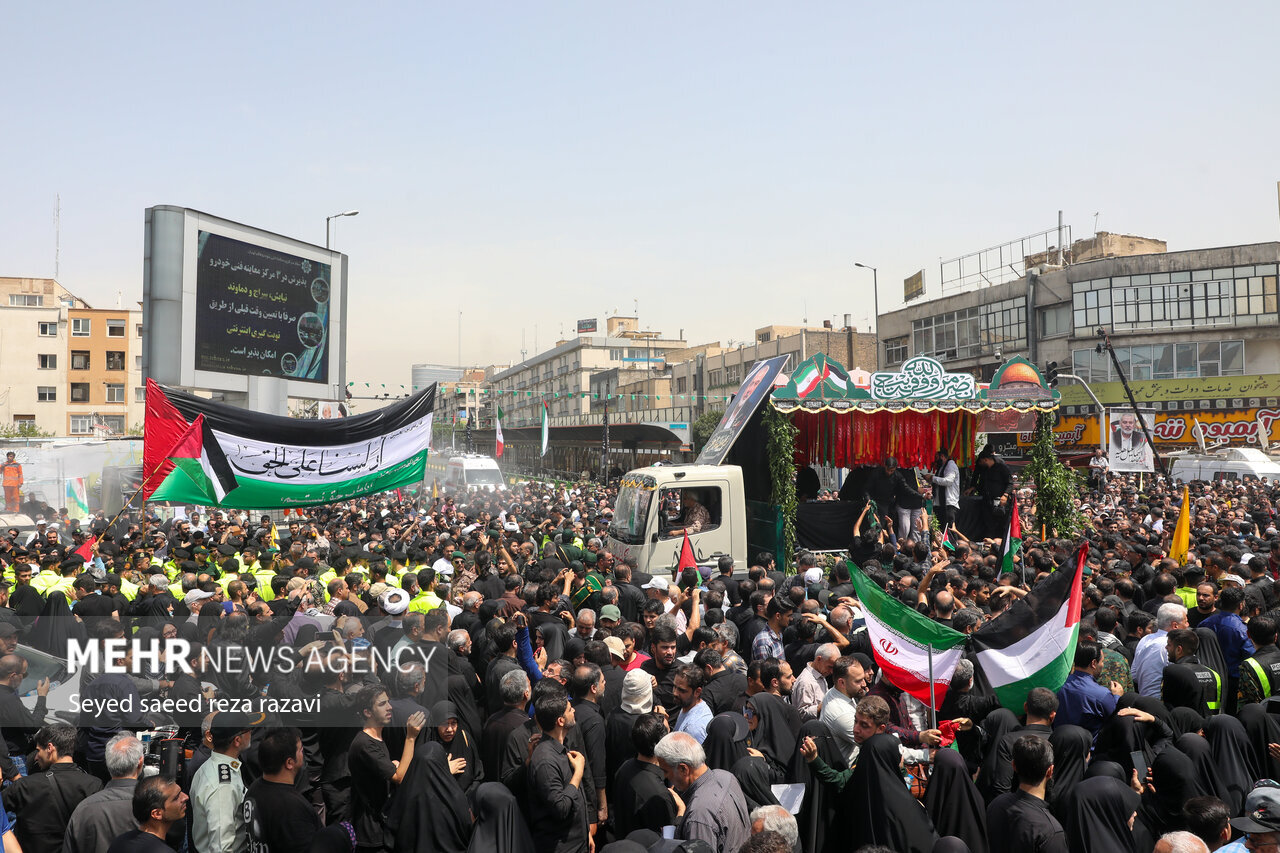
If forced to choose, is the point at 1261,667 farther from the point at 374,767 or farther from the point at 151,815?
the point at 151,815

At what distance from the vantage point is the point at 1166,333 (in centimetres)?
4378

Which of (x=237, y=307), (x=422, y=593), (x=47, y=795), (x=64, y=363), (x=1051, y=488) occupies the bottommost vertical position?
(x=47, y=795)

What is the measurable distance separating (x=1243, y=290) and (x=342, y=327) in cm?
4141

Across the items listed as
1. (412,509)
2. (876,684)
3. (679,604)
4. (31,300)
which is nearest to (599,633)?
(679,604)

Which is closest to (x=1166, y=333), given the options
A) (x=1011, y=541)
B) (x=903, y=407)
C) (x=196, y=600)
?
(x=903, y=407)

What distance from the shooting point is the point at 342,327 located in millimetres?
25625

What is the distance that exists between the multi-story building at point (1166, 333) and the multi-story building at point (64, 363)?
59409 mm

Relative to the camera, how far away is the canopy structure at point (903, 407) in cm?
1518

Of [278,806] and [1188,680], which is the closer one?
[278,806]

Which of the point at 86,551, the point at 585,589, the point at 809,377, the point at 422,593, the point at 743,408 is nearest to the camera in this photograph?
the point at 422,593

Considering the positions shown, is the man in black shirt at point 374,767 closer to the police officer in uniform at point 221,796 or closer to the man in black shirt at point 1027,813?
the police officer in uniform at point 221,796

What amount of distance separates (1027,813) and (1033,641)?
1855 millimetres

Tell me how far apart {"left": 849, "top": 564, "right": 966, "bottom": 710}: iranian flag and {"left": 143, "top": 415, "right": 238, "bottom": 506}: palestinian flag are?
8.77 meters

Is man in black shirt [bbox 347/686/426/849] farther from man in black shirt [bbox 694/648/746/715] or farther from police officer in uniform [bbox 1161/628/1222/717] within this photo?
police officer in uniform [bbox 1161/628/1222/717]
